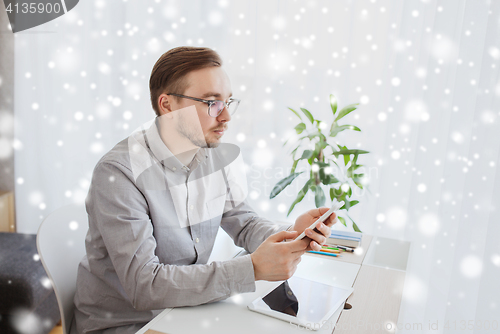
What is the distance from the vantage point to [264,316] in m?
0.78

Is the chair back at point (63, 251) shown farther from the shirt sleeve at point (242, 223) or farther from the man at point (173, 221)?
the shirt sleeve at point (242, 223)

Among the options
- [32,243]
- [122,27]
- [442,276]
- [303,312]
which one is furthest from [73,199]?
[442,276]

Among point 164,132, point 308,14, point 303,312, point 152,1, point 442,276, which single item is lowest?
point 442,276

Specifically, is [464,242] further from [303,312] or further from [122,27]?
Result: [122,27]

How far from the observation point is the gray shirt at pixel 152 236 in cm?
82

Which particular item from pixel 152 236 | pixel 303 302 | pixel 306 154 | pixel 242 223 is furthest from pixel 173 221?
pixel 306 154

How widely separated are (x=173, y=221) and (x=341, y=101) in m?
1.19

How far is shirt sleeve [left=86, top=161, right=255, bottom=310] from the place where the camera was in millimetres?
801

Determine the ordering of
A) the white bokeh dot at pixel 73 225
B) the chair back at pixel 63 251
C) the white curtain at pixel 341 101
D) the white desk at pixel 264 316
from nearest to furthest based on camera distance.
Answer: the white desk at pixel 264 316 < the chair back at pixel 63 251 < the white bokeh dot at pixel 73 225 < the white curtain at pixel 341 101

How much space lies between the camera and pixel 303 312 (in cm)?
80

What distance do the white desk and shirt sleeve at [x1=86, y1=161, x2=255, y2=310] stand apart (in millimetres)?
31

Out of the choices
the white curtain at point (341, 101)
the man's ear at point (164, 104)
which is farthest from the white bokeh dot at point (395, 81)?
the man's ear at point (164, 104)

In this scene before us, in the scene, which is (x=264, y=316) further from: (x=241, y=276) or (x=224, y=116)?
(x=224, y=116)

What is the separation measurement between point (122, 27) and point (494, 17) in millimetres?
1907
